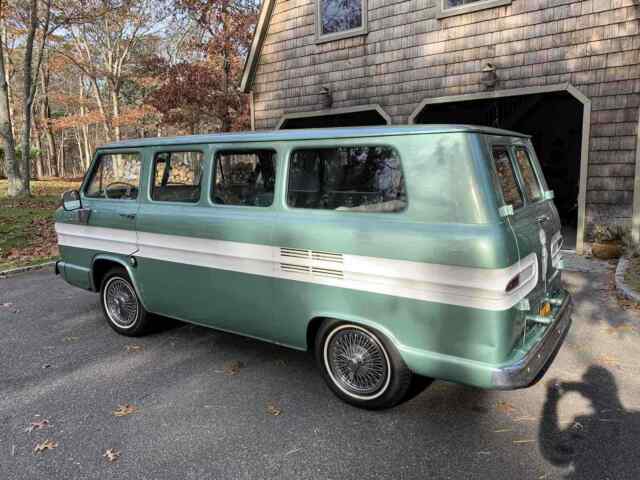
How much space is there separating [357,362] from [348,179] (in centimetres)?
127

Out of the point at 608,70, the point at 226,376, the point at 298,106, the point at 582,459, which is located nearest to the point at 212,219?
the point at 226,376

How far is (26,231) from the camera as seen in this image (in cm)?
1039

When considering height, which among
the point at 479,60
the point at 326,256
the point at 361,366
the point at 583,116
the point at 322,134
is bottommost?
the point at 361,366

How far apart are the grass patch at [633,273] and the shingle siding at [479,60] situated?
3.48 feet

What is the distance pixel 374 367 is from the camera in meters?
3.32

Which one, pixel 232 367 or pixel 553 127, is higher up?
pixel 553 127

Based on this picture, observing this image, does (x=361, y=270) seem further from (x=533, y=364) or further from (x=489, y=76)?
(x=489, y=76)

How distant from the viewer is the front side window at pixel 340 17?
10.1 meters

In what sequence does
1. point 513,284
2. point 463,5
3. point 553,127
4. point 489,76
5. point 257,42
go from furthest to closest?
point 553,127
point 257,42
point 463,5
point 489,76
point 513,284

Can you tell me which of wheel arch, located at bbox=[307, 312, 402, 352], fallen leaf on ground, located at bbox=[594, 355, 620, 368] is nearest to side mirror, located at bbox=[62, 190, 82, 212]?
wheel arch, located at bbox=[307, 312, 402, 352]

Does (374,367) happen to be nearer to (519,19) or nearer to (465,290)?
(465,290)

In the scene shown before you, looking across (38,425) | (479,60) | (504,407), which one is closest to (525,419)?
(504,407)

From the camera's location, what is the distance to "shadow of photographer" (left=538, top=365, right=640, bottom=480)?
2721 mm

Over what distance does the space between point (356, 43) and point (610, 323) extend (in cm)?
749
